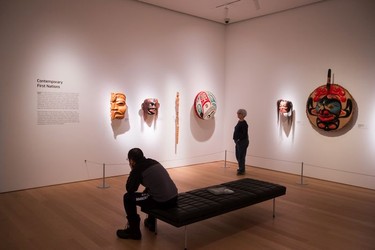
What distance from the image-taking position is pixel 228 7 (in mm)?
7043

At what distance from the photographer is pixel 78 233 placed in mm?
3725

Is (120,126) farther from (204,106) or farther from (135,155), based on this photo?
(135,155)

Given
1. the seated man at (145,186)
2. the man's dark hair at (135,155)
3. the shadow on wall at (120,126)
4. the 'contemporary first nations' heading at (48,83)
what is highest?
the 'contemporary first nations' heading at (48,83)

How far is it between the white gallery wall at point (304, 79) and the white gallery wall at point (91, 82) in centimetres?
103

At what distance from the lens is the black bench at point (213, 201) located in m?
3.27

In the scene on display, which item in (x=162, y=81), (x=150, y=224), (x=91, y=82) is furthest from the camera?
(x=162, y=81)

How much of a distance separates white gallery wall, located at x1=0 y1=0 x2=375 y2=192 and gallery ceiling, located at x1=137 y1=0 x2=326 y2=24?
0.19 meters

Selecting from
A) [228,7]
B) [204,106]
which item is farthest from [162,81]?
[228,7]

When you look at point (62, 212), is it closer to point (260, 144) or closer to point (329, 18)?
point (260, 144)

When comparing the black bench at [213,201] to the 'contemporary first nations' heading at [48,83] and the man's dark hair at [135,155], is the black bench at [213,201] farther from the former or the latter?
the 'contemporary first nations' heading at [48,83]

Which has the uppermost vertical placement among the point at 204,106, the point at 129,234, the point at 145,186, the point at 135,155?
the point at 204,106

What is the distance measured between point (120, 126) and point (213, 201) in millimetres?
3447

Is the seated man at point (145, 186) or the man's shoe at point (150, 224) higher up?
the seated man at point (145, 186)

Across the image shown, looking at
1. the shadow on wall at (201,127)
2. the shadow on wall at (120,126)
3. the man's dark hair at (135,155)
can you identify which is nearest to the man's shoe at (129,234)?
the man's dark hair at (135,155)
